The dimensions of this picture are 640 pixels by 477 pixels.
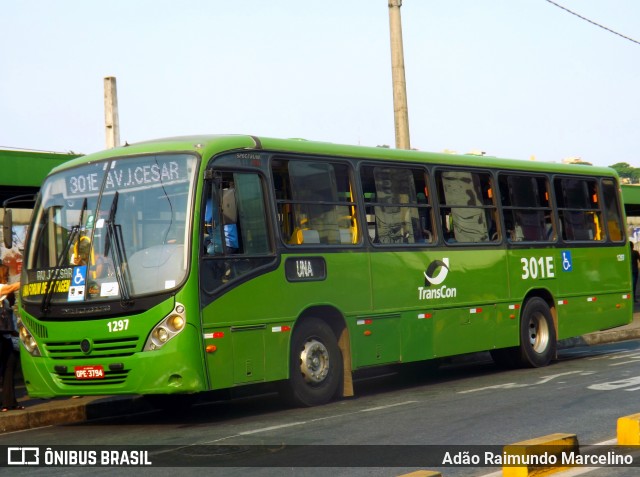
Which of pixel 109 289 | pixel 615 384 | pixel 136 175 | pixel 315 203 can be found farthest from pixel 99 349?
pixel 615 384

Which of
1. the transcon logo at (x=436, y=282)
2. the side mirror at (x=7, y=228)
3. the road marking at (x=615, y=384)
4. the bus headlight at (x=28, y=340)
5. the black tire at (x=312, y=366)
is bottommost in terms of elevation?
the road marking at (x=615, y=384)

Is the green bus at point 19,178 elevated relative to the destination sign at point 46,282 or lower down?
elevated

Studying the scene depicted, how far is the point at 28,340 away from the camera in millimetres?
12258

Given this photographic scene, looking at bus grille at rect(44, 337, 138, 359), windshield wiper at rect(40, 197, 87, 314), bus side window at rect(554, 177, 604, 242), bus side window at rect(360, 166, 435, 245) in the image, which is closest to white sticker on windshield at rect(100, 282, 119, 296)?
bus grille at rect(44, 337, 138, 359)

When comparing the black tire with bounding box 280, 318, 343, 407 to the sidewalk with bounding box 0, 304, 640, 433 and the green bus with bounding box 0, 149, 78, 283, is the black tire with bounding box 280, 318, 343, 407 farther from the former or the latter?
the green bus with bounding box 0, 149, 78, 283

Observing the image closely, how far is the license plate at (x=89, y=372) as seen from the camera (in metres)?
11.4

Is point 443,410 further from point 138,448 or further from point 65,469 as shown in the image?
point 65,469

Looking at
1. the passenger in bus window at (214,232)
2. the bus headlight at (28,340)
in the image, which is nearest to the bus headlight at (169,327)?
the passenger in bus window at (214,232)

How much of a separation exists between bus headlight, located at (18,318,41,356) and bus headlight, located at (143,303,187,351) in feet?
5.42

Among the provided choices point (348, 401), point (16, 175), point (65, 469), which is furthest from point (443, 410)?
point (16, 175)

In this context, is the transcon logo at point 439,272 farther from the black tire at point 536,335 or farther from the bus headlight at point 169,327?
the bus headlight at point 169,327

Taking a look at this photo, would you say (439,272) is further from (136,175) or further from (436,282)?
(136,175)

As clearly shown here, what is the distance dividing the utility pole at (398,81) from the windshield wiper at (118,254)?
9.32 meters

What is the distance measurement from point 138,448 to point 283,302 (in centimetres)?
311
